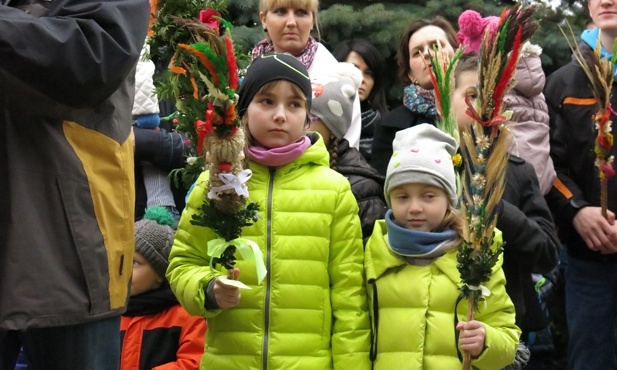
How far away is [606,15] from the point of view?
20.2 feet

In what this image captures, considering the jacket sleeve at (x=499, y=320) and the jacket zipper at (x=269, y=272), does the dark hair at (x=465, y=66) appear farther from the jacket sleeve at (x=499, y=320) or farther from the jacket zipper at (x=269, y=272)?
the jacket zipper at (x=269, y=272)

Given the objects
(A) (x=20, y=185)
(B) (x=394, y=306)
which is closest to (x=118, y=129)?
(A) (x=20, y=185)

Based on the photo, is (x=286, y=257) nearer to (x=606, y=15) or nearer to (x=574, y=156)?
(x=574, y=156)

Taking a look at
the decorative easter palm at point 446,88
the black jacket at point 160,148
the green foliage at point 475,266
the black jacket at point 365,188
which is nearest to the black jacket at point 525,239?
the decorative easter palm at point 446,88

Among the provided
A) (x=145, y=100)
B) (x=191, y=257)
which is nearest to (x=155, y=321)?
(x=191, y=257)

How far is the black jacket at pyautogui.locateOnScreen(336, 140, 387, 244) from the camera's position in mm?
5030

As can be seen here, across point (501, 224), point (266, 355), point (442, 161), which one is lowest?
point (266, 355)

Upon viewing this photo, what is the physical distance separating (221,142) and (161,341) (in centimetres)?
154

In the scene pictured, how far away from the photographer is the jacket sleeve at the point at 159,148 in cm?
578

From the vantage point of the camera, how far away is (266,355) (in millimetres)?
4316

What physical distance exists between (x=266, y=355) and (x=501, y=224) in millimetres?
1274

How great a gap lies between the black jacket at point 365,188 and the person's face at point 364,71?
1469 mm

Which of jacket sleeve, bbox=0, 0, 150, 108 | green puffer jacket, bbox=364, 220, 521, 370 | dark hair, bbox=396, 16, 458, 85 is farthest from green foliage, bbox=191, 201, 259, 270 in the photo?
dark hair, bbox=396, 16, 458, 85

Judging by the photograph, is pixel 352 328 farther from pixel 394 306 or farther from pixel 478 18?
pixel 478 18
